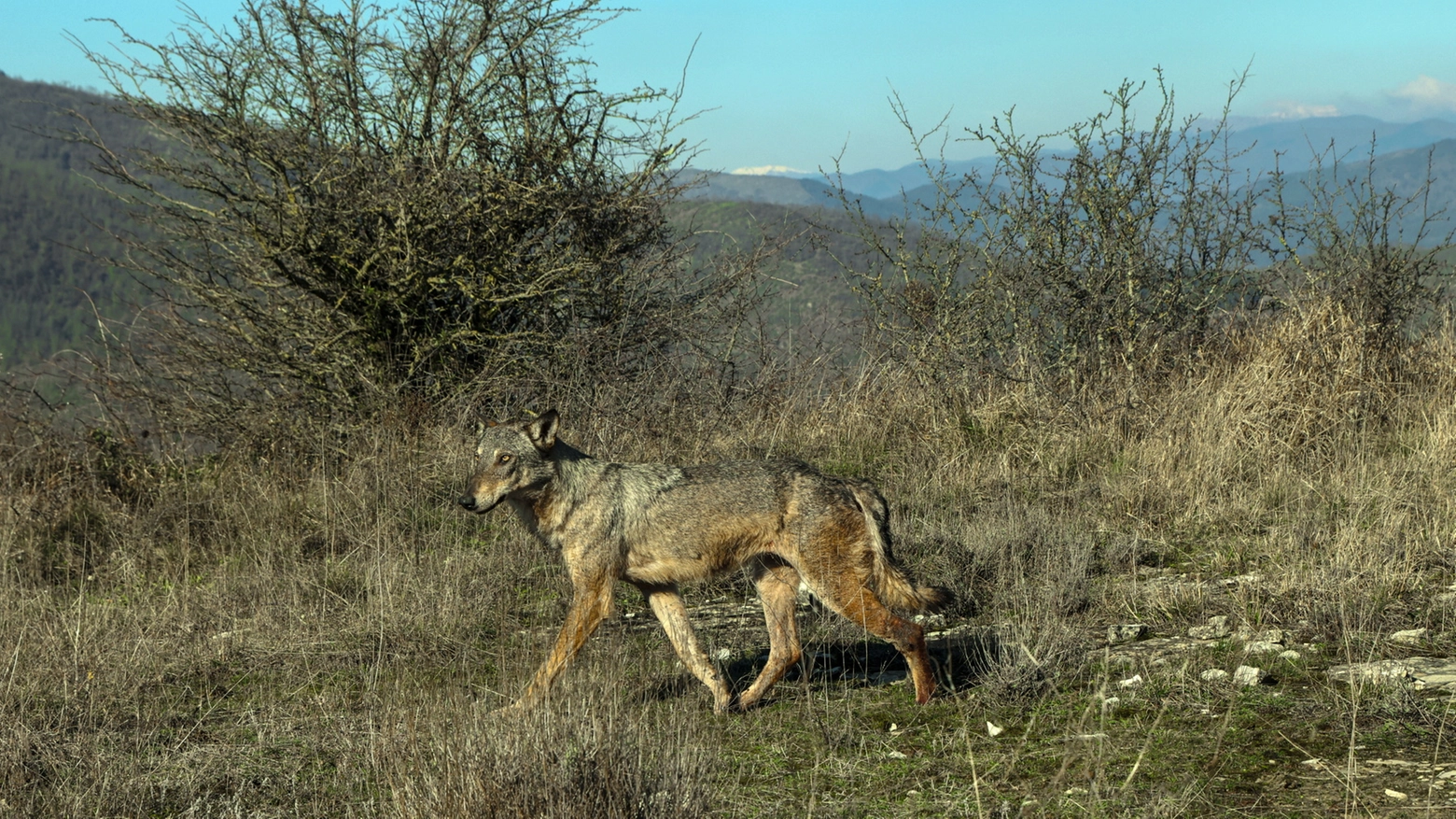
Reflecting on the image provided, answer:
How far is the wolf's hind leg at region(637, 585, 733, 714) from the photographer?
16.8 ft

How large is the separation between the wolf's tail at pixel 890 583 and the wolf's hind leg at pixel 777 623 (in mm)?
434

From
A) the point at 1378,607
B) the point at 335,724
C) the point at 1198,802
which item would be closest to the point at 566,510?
the point at 335,724

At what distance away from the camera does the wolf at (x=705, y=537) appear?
514 centimetres

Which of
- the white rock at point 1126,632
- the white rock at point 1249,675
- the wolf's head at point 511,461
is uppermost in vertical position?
the wolf's head at point 511,461

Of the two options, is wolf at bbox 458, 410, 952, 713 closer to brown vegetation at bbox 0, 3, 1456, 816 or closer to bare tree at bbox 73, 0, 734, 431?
brown vegetation at bbox 0, 3, 1456, 816

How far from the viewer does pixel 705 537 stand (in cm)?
533

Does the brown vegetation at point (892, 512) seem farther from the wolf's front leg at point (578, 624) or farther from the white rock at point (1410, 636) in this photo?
the wolf's front leg at point (578, 624)

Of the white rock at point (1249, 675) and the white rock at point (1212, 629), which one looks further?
the white rock at point (1212, 629)

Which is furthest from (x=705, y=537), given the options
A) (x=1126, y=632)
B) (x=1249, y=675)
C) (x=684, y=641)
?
(x=1249, y=675)

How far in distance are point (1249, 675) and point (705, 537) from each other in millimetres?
2555

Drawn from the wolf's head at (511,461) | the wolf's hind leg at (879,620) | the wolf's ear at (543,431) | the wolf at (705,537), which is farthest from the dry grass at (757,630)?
the wolf's ear at (543,431)

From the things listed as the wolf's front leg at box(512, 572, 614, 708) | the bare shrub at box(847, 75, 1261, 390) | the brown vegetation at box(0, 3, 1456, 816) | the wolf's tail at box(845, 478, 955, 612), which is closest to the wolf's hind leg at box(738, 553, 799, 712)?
the brown vegetation at box(0, 3, 1456, 816)

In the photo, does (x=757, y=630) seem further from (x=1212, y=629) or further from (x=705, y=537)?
(x=1212, y=629)

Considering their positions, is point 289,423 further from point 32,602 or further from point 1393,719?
point 1393,719
